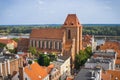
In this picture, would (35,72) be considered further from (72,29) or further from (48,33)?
(48,33)

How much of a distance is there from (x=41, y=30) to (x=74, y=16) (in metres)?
13.1

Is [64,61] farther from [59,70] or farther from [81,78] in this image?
[81,78]

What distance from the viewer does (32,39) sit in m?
76.9

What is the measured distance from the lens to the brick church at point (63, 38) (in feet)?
230

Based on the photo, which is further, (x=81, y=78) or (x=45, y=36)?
(x=45, y=36)

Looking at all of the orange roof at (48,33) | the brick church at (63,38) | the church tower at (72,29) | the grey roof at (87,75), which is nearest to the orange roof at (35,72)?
the grey roof at (87,75)

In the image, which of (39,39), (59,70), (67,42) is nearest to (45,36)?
(39,39)

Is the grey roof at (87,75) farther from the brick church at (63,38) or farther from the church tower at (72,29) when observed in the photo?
the church tower at (72,29)

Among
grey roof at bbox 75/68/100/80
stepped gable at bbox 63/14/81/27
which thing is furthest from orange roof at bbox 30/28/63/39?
grey roof at bbox 75/68/100/80

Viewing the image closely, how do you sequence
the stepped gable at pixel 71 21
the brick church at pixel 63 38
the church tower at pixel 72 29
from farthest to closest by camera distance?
the stepped gable at pixel 71 21 < the church tower at pixel 72 29 < the brick church at pixel 63 38

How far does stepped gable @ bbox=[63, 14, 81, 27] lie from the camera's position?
7180 centimetres

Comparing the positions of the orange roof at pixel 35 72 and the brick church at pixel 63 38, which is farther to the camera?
the brick church at pixel 63 38

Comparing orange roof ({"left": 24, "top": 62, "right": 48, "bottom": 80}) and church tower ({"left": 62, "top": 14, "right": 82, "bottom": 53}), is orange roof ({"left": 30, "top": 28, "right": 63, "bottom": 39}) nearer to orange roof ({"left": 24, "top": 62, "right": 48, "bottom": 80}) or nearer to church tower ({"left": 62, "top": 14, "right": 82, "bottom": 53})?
church tower ({"left": 62, "top": 14, "right": 82, "bottom": 53})

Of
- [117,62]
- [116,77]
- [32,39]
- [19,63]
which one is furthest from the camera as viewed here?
[32,39]
